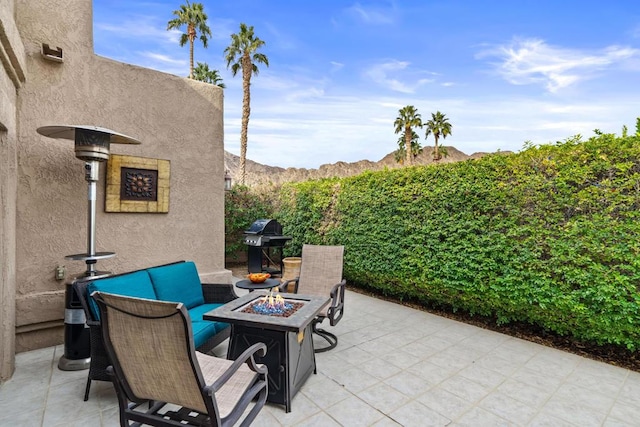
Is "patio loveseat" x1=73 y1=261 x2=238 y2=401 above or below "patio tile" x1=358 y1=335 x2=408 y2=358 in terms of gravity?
above

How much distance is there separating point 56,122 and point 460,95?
30.1ft

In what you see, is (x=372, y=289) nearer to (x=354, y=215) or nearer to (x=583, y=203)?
(x=354, y=215)

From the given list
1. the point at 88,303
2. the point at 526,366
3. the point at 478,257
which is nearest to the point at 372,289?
the point at 478,257

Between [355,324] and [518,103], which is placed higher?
[518,103]

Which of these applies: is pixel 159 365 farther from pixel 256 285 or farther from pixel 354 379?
pixel 256 285

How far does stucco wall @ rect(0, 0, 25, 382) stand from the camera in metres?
2.99

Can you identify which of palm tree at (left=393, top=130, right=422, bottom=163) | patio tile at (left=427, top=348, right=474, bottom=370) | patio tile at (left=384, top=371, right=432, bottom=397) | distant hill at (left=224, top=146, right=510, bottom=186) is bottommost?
patio tile at (left=427, top=348, right=474, bottom=370)

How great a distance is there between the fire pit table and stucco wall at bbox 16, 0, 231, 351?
2.69 m

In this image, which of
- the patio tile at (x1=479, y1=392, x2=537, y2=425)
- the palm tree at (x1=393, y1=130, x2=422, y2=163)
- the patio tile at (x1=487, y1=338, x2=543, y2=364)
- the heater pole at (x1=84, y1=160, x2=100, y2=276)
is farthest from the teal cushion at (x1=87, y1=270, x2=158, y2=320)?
→ the palm tree at (x1=393, y1=130, x2=422, y2=163)

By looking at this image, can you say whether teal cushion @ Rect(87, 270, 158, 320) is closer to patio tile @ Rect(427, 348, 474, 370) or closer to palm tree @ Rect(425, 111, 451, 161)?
patio tile @ Rect(427, 348, 474, 370)

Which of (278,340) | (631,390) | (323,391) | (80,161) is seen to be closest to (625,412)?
(631,390)

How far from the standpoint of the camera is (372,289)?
7.06m

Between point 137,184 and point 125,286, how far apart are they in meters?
2.17

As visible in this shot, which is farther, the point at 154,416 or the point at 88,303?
the point at 88,303
